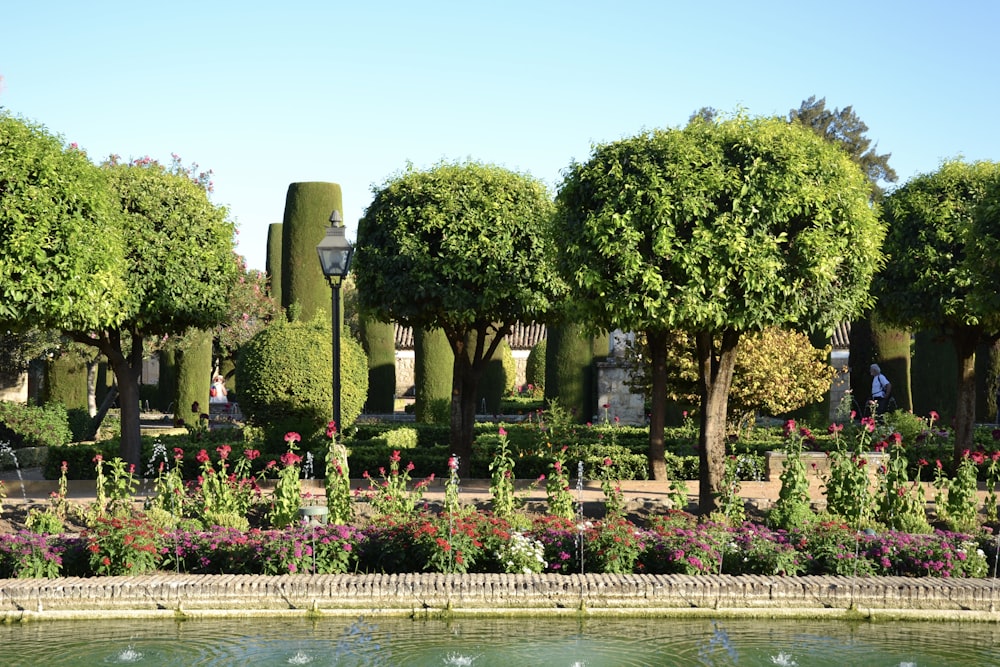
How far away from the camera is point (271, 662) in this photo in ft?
25.3

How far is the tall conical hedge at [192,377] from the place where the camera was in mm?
27438

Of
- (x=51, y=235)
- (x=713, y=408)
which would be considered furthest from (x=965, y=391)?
(x=51, y=235)

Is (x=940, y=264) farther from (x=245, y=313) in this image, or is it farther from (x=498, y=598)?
(x=245, y=313)

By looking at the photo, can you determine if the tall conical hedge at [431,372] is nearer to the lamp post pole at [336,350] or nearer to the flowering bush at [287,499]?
the lamp post pole at [336,350]

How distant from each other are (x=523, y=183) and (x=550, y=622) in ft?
29.8

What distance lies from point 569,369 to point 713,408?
1363 centimetres

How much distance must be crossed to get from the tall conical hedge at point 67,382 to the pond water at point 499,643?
19.4 m

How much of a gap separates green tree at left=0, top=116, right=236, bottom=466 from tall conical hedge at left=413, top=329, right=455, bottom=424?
10.4m

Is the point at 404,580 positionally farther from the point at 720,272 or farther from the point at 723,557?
the point at 720,272

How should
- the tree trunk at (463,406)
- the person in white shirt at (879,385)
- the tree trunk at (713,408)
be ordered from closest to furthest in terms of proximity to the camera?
the tree trunk at (713,408) < the tree trunk at (463,406) < the person in white shirt at (879,385)

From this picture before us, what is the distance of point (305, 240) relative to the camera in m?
26.7

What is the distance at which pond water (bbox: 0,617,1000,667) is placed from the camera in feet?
25.7

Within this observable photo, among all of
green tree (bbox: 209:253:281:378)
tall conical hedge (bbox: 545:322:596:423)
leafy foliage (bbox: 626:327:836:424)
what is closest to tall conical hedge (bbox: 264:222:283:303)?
green tree (bbox: 209:253:281:378)

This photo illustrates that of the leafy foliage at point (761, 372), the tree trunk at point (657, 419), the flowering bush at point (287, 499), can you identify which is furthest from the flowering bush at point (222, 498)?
the leafy foliage at point (761, 372)
